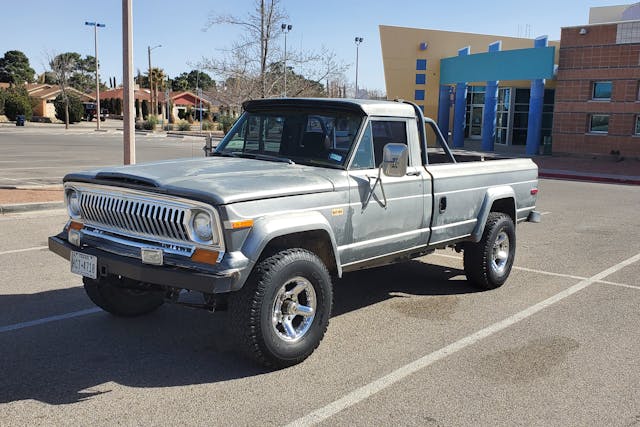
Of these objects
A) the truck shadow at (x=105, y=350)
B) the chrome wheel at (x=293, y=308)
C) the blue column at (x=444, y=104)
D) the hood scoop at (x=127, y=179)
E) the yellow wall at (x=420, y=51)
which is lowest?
the truck shadow at (x=105, y=350)

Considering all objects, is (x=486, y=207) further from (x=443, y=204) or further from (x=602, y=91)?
(x=602, y=91)

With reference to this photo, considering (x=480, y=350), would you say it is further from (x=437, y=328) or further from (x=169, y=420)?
(x=169, y=420)

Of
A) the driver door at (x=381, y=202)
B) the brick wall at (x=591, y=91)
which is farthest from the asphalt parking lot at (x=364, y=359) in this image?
the brick wall at (x=591, y=91)

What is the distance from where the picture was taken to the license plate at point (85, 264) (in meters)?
4.61

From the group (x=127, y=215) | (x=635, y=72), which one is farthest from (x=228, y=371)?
(x=635, y=72)

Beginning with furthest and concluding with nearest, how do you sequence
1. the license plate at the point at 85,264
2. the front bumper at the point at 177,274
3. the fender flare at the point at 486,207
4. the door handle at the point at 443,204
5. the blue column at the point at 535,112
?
the blue column at the point at 535,112, the fender flare at the point at 486,207, the door handle at the point at 443,204, the license plate at the point at 85,264, the front bumper at the point at 177,274

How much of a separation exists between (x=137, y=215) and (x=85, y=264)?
22.5 inches

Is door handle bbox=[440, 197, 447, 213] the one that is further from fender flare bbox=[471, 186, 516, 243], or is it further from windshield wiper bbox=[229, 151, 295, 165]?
windshield wiper bbox=[229, 151, 295, 165]

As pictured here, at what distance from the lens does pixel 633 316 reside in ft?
20.7

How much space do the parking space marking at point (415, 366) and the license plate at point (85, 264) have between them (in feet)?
6.06

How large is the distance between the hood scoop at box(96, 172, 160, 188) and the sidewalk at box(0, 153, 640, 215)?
7.62 metres

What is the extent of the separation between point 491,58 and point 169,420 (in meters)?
37.5

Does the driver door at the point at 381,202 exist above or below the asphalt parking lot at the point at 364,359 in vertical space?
above

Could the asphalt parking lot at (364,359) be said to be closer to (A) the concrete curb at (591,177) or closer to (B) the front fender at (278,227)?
(B) the front fender at (278,227)
